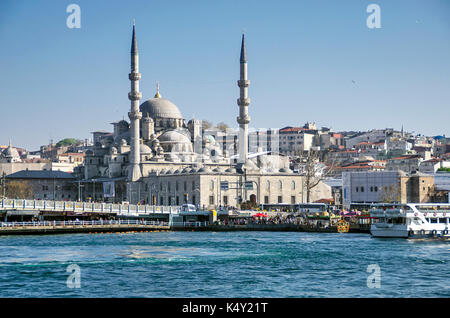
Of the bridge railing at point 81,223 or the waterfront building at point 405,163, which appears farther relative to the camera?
the waterfront building at point 405,163

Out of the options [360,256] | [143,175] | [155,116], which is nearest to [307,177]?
[143,175]

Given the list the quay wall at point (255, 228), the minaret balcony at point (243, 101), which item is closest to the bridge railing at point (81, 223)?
the quay wall at point (255, 228)

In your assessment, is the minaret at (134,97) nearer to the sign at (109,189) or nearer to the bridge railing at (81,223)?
the sign at (109,189)

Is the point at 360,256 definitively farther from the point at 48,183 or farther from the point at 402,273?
the point at 48,183

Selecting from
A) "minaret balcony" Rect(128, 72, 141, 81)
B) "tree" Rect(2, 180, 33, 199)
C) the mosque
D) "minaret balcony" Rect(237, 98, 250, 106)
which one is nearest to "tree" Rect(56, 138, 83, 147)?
the mosque

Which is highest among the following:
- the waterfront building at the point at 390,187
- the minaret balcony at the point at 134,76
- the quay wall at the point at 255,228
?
the minaret balcony at the point at 134,76

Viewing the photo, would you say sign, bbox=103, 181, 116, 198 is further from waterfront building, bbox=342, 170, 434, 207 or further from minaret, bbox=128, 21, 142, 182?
waterfront building, bbox=342, 170, 434, 207
